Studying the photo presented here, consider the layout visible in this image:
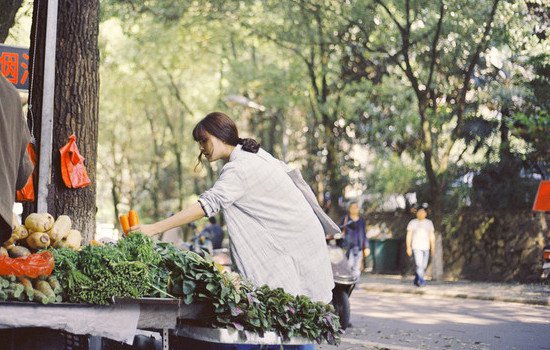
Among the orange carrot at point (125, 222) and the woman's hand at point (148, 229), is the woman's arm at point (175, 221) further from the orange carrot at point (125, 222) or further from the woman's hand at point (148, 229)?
the orange carrot at point (125, 222)

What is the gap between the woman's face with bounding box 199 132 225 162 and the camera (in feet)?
17.4

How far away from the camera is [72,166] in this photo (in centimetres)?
766

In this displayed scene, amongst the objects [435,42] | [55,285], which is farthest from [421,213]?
[55,285]

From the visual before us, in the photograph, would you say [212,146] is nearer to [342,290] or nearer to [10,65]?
[10,65]

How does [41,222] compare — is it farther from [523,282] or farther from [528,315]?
[523,282]

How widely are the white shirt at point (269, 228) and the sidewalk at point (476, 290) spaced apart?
497 inches

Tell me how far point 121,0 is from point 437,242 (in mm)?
9728

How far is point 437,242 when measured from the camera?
23.8m

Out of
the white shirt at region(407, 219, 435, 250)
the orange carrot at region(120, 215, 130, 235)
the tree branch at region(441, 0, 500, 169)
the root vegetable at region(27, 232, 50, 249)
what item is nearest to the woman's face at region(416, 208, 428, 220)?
the white shirt at region(407, 219, 435, 250)

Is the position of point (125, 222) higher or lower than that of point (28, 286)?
higher

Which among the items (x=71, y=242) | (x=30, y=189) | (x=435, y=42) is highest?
(x=435, y=42)

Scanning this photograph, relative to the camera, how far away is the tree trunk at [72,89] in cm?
768

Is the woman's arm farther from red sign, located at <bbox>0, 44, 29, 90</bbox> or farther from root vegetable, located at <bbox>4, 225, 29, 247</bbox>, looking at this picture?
red sign, located at <bbox>0, 44, 29, 90</bbox>

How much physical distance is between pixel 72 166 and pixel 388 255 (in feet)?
69.5
